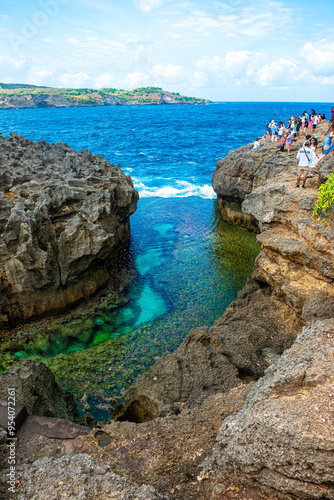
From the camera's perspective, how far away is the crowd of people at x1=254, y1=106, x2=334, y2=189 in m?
13.8

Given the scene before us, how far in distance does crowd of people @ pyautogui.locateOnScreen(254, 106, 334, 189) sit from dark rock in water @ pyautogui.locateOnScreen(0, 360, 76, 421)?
1245 centimetres

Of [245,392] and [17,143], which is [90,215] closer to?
[245,392]

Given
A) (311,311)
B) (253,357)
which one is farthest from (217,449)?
(311,311)

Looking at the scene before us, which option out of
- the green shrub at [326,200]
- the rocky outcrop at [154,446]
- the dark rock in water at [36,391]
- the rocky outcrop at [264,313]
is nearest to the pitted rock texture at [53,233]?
the dark rock in water at [36,391]

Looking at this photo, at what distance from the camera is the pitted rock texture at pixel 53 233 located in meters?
14.5

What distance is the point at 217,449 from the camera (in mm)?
5598

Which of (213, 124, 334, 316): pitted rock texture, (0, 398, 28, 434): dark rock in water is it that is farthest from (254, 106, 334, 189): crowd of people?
(0, 398, 28, 434): dark rock in water

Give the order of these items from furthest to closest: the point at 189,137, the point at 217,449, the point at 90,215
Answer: the point at 189,137 < the point at 90,215 < the point at 217,449

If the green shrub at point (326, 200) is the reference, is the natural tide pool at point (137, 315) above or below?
below

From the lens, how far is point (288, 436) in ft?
15.9

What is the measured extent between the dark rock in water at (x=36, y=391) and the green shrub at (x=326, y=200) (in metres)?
10.7

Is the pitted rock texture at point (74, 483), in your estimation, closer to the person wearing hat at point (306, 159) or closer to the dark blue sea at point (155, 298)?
the dark blue sea at point (155, 298)

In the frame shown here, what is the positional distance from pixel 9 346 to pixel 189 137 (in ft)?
236

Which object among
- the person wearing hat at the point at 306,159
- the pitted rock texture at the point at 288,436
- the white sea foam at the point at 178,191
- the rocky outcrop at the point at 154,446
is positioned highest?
the person wearing hat at the point at 306,159
